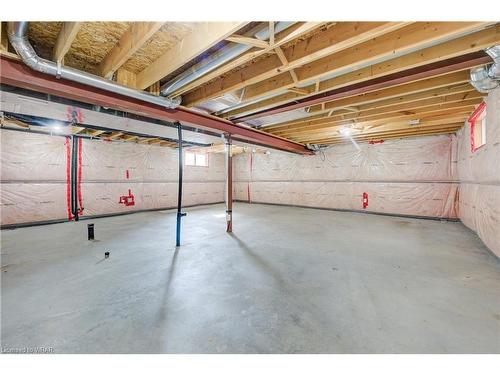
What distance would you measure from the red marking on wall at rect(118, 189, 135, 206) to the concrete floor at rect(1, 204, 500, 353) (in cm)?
278

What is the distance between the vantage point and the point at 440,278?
6.81ft

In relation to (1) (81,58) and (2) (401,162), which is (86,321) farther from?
(2) (401,162)

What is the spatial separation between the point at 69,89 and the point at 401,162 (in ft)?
23.6

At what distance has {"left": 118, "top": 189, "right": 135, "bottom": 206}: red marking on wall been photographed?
6152 mm

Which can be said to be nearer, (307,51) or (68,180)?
(307,51)

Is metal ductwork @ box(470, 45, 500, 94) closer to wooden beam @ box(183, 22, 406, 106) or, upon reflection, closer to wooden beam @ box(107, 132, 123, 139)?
wooden beam @ box(183, 22, 406, 106)

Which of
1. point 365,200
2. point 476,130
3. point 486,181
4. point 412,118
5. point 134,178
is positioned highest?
point 412,118

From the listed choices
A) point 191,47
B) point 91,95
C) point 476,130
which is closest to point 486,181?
point 476,130

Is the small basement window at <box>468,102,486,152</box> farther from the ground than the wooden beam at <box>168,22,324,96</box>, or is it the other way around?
the wooden beam at <box>168,22,324,96</box>

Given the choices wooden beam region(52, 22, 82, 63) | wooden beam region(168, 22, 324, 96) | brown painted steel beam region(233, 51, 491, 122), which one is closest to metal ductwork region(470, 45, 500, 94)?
brown painted steel beam region(233, 51, 491, 122)

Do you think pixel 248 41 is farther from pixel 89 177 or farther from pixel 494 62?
pixel 89 177

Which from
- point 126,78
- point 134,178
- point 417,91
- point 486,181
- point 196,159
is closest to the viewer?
point 126,78

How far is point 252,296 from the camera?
179 centimetres

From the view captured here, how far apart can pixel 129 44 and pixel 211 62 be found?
2.31 ft
